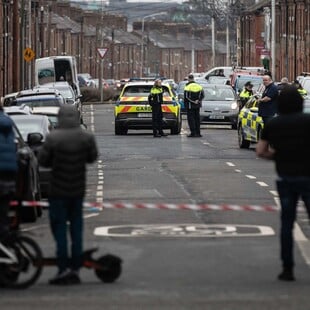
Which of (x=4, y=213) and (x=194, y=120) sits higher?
(x=4, y=213)

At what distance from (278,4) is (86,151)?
82.3m

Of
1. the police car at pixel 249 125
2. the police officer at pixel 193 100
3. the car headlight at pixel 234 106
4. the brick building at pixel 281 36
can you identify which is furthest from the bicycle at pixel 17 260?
the brick building at pixel 281 36

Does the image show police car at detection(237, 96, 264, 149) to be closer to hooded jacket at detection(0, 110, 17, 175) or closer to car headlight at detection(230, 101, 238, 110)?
car headlight at detection(230, 101, 238, 110)

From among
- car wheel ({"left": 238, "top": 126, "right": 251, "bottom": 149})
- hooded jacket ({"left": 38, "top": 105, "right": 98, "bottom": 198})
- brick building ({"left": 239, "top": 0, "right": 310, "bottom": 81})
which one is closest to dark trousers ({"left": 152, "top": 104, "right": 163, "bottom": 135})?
car wheel ({"left": 238, "top": 126, "right": 251, "bottom": 149})

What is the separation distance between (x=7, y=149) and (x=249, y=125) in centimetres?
2128

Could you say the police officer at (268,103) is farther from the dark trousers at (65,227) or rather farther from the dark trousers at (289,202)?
the dark trousers at (65,227)

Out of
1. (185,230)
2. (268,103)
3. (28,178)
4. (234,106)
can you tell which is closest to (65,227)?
(185,230)

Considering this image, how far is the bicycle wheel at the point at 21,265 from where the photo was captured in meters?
12.9

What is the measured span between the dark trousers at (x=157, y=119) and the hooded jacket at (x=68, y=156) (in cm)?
2746

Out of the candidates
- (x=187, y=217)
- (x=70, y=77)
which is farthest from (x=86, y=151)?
(x=70, y=77)

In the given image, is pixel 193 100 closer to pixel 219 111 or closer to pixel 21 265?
pixel 219 111

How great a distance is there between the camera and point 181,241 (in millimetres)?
16500

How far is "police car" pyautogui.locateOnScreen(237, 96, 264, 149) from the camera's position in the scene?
33500mm

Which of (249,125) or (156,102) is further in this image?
(156,102)
